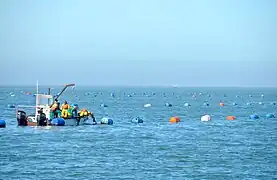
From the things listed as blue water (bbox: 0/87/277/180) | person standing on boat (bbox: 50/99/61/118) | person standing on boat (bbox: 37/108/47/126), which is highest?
person standing on boat (bbox: 50/99/61/118)

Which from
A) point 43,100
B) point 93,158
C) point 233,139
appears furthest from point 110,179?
point 43,100

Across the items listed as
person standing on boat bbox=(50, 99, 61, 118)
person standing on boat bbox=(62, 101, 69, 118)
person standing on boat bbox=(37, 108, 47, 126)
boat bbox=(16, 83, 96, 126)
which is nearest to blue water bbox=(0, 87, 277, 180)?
boat bbox=(16, 83, 96, 126)

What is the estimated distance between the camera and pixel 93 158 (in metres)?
43.8

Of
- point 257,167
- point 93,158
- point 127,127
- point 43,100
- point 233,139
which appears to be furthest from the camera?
point 127,127

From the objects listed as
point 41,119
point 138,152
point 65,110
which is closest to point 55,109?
point 65,110

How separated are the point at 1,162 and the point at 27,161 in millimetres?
1766

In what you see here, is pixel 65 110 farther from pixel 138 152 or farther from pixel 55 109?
pixel 138 152

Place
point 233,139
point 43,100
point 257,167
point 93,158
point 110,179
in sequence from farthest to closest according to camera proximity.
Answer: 1. point 43,100
2. point 233,139
3. point 93,158
4. point 257,167
5. point 110,179

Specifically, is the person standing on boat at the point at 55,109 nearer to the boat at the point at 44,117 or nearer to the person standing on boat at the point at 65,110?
the boat at the point at 44,117

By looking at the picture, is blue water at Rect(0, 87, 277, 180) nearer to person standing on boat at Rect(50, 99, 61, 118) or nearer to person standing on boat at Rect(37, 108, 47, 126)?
person standing on boat at Rect(37, 108, 47, 126)

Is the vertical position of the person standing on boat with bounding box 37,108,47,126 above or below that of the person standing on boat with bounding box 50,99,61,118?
below

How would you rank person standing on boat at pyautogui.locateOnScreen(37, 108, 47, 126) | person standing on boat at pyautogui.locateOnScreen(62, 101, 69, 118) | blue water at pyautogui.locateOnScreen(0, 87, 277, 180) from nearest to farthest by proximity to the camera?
1. blue water at pyautogui.locateOnScreen(0, 87, 277, 180)
2. person standing on boat at pyautogui.locateOnScreen(37, 108, 47, 126)
3. person standing on boat at pyautogui.locateOnScreen(62, 101, 69, 118)

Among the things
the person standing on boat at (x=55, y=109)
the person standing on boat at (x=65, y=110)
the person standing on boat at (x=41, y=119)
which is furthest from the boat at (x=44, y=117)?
the person standing on boat at (x=65, y=110)

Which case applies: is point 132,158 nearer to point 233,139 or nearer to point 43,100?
point 233,139
